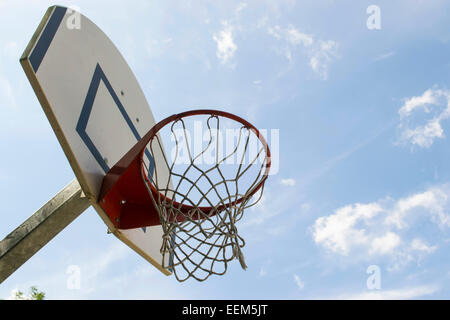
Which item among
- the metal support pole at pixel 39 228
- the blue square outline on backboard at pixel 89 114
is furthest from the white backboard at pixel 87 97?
the metal support pole at pixel 39 228

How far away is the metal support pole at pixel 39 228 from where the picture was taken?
2.28m

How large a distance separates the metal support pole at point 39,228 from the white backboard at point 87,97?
20 cm

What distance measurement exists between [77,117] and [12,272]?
952 millimetres

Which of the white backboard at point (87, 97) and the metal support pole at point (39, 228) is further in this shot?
the metal support pole at point (39, 228)

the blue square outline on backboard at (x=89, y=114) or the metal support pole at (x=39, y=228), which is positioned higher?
the blue square outline on backboard at (x=89, y=114)

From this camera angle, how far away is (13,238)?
90.0 inches

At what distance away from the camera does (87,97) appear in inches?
95.6

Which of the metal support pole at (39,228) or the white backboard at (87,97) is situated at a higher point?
the white backboard at (87,97)

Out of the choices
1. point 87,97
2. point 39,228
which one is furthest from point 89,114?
point 39,228

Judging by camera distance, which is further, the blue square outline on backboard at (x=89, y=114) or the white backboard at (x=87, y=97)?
the blue square outline on backboard at (x=89, y=114)

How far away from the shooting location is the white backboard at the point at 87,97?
200cm

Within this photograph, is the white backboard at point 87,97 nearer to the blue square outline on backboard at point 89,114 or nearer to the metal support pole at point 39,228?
the blue square outline on backboard at point 89,114

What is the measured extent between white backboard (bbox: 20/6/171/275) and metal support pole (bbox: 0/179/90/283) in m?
0.20

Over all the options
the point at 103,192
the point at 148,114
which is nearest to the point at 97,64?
the point at 148,114
